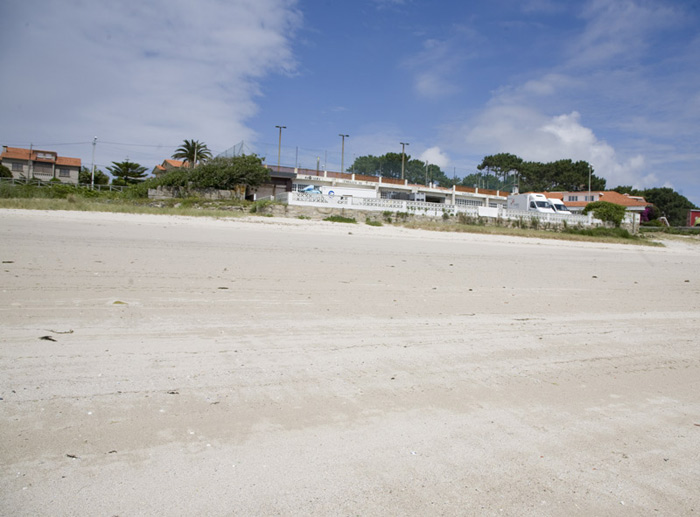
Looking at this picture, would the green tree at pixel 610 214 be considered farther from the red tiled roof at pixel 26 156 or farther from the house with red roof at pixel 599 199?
the red tiled roof at pixel 26 156

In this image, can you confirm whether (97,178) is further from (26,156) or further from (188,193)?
(188,193)

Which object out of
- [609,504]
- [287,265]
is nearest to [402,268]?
[287,265]

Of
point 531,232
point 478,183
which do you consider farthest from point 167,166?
point 531,232

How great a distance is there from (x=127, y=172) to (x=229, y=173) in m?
32.4

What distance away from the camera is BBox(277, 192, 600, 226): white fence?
24.2 metres

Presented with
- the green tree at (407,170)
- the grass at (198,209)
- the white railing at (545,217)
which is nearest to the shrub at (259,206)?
the grass at (198,209)

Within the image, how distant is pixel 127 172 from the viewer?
2258 inches

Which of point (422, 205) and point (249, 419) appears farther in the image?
point (422, 205)

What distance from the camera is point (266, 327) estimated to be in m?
5.11

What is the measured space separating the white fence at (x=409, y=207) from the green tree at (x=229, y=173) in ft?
26.9

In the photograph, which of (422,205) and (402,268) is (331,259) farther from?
(422,205)

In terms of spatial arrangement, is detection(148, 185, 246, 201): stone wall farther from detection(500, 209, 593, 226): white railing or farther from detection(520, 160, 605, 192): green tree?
detection(520, 160, 605, 192): green tree

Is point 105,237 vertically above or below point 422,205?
below

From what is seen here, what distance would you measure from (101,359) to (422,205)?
23707 millimetres
